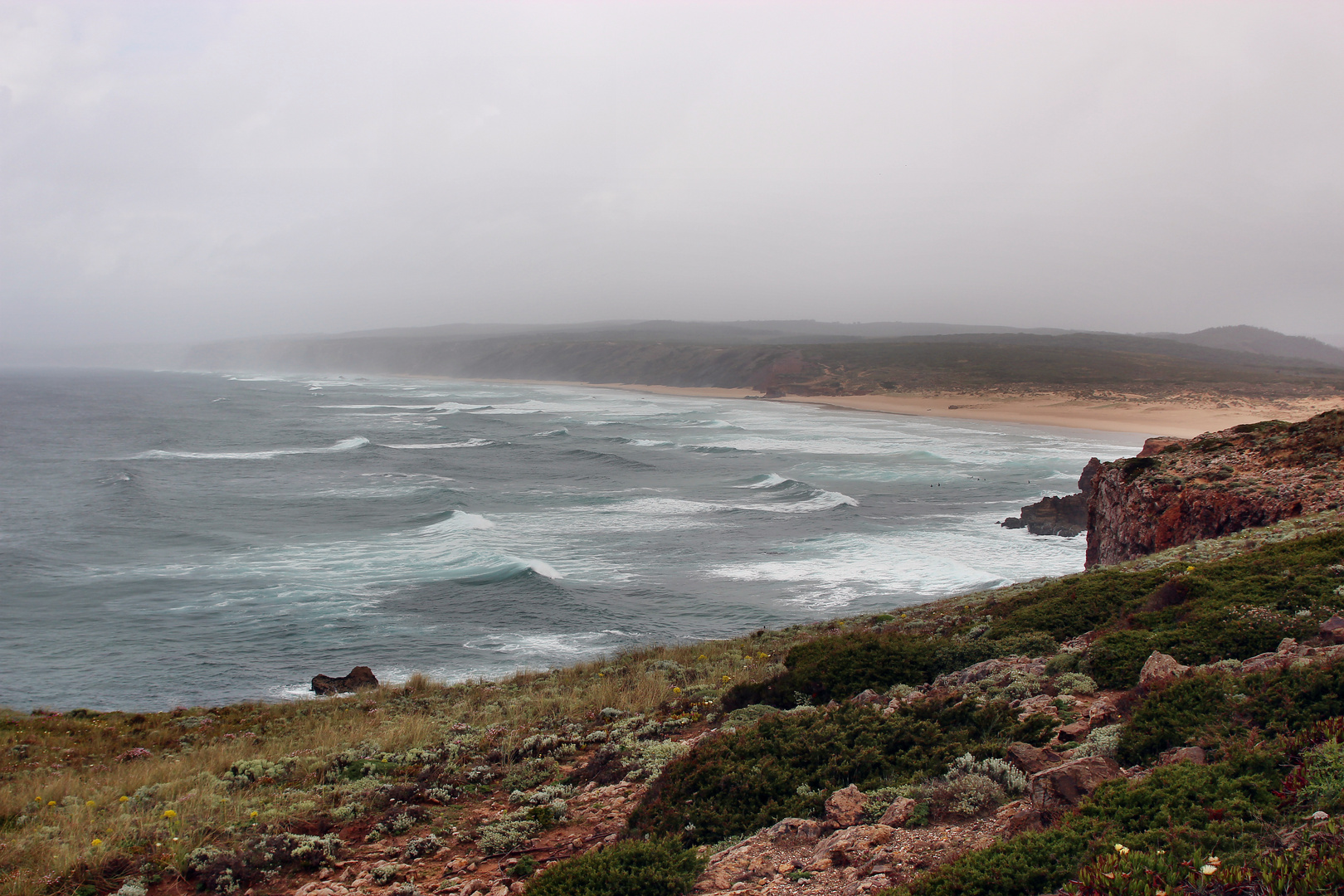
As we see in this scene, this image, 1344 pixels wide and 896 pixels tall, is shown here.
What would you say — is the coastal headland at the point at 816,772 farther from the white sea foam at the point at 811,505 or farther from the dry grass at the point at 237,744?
the white sea foam at the point at 811,505

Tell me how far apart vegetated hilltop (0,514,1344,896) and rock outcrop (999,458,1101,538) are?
1649cm

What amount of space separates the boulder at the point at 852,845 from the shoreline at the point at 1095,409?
5498 cm

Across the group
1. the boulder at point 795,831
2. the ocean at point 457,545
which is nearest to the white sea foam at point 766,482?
the ocean at point 457,545

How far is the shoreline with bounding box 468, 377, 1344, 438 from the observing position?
5784 centimetres

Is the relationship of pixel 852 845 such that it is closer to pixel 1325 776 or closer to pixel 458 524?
pixel 1325 776

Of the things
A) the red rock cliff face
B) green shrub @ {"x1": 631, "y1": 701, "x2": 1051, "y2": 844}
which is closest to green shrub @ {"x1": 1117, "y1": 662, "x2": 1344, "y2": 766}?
green shrub @ {"x1": 631, "y1": 701, "x2": 1051, "y2": 844}

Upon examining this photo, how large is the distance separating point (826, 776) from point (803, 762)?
29 cm

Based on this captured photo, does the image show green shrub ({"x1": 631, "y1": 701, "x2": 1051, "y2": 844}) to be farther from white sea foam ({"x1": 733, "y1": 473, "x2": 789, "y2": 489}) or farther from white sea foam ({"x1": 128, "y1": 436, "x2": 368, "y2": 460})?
white sea foam ({"x1": 128, "y1": 436, "x2": 368, "y2": 460})

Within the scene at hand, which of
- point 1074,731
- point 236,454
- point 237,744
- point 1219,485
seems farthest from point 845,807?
point 236,454

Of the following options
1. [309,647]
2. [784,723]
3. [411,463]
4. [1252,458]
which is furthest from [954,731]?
[411,463]

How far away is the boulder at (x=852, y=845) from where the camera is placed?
4883 mm

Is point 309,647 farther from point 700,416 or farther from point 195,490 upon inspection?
point 700,416

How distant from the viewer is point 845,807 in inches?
219

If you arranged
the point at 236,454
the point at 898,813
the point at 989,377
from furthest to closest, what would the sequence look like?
the point at 989,377 → the point at 236,454 → the point at 898,813
